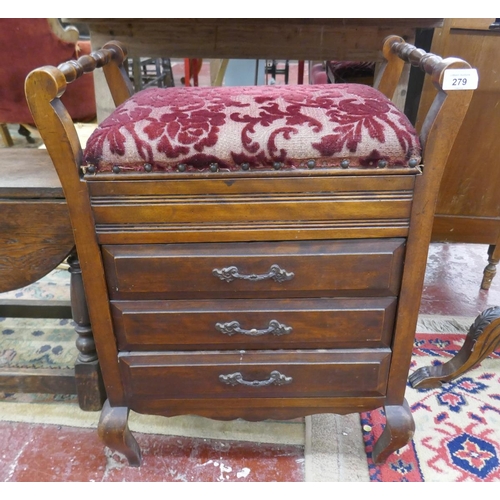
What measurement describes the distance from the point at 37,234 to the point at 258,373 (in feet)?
1.75

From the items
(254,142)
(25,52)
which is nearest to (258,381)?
(254,142)

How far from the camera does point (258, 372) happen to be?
90 centimetres

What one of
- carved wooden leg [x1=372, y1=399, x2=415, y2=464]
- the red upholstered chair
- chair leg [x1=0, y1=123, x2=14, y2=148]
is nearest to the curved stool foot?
carved wooden leg [x1=372, y1=399, x2=415, y2=464]

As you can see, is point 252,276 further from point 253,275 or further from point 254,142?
point 254,142

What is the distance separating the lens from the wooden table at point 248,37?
1287mm

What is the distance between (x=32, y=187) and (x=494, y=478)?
1.14 m

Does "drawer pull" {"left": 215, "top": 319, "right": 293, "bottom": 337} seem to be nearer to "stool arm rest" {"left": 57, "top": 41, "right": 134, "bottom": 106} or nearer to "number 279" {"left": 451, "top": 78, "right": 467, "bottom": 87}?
"number 279" {"left": 451, "top": 78, "right": 467, "bottom": 87}

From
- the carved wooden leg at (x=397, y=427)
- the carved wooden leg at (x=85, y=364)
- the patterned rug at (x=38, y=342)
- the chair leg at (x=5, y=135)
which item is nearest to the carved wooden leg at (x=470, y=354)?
the carved wooden leg at (x=397, y=427)

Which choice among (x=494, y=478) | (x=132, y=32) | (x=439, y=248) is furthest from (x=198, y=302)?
(x=439, y=248)

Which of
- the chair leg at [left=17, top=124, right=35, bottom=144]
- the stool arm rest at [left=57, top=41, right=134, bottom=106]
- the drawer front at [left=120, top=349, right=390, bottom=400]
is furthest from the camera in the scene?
the chair leg at [left=17, top=124, right=35, bottom=144]

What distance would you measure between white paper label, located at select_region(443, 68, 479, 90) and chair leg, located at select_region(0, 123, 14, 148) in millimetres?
2753

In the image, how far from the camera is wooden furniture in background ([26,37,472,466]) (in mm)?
721

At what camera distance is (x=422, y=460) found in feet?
3.38

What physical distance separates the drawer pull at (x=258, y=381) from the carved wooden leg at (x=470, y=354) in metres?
0.51
